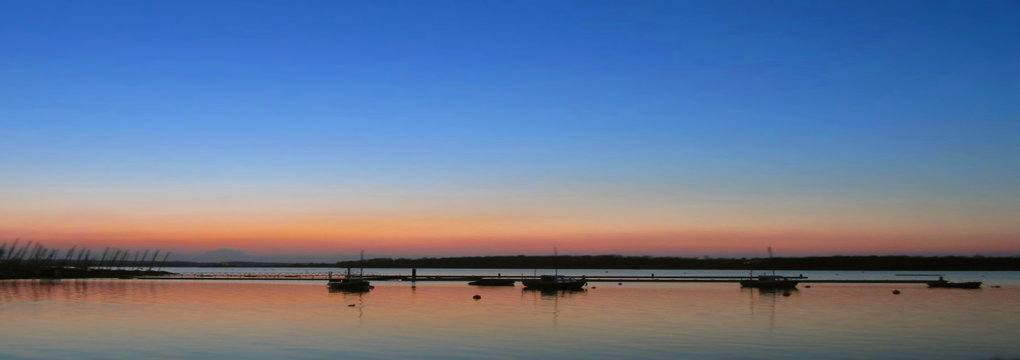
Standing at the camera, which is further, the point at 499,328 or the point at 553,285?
the point at 553,285

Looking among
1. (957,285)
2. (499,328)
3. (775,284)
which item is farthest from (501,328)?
(957,285)

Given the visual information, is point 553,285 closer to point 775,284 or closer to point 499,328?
point 775,284

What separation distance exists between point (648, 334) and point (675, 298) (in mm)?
36150

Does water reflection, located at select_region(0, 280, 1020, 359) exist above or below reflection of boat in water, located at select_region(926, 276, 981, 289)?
below

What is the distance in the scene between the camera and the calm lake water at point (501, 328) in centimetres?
3541

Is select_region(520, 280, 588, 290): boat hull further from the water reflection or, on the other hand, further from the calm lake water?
the calm lake water

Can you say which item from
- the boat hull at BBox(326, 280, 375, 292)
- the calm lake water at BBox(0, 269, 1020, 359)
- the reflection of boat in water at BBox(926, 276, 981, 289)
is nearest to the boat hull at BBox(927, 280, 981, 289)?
the reflection of boat in water at BBox(926, 276, 981, 289)

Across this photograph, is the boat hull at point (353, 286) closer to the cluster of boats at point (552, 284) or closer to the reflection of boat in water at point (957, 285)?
the cluster of boats at point (552, 284)

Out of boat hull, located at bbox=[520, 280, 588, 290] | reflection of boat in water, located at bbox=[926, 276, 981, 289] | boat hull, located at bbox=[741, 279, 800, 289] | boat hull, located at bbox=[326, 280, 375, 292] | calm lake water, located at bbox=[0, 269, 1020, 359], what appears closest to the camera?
calm lake water, located at bbox=[0, 269, 1020, 359]

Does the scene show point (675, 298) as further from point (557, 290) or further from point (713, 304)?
point (557, 290)

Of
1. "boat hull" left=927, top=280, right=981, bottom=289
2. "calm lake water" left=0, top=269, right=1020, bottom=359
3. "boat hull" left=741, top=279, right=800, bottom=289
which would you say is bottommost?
"calm lake water" left=0, top=269, right=1020, bottom=359

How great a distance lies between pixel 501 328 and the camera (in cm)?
4672

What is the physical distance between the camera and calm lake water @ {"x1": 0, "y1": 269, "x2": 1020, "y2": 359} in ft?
116

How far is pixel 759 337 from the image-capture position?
4219 centimetres
